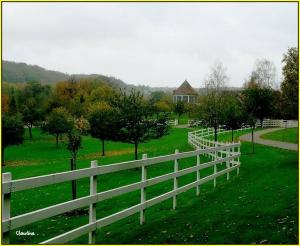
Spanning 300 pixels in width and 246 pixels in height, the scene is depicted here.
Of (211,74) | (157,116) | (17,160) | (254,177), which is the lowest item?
(17,160)

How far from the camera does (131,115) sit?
24656mm

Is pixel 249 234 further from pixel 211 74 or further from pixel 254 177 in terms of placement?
pixel 211 74

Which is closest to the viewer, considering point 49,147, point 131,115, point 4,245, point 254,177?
point 4,245

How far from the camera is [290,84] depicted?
761 inches

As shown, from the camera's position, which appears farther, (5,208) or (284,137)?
(284,137)

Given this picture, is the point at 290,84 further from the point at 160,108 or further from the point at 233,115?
the point at 233,115

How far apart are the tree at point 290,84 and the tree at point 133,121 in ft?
27.8

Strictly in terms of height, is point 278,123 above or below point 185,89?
below

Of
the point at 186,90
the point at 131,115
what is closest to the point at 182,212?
the point at 131,115

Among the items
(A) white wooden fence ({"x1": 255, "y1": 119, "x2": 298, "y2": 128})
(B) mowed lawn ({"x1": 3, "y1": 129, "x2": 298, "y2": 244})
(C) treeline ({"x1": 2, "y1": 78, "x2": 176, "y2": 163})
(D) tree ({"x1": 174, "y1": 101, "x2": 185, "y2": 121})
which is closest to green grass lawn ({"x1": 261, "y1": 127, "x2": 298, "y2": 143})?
(C) treeline ({"x1": 2, "y1": 78, "x2": 176, "y2": 163})

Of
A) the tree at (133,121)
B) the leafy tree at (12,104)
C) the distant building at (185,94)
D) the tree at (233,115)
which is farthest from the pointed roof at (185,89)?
the tree at (133,121)

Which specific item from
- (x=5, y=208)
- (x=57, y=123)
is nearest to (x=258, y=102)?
(x=57, y=123)

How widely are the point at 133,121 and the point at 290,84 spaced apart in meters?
9.55

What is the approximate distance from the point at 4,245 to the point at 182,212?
536 cm
